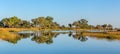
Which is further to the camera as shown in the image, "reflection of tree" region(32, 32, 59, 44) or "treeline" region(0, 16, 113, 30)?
"treeline" region(0, 16, 113, 30)

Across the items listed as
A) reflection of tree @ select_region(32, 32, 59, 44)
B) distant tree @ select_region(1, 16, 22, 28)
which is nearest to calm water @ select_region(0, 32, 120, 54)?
reflection of tree @ select_region(32, 32, 59, 44)

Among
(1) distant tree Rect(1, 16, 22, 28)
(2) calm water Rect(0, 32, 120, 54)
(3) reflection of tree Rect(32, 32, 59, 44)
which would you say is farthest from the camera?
(1) distant tree Rect(1, 16, 22, 28)

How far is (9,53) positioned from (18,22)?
7885 centimetres

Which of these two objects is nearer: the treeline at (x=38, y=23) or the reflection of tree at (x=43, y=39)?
the reflection of tree at (x=43, y=39)

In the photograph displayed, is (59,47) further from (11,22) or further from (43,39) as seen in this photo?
(11,22)

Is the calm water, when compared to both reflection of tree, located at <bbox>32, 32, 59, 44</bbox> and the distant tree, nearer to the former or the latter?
reflection of tree, located at <bbox>32, 32, 59, 44</bbox>

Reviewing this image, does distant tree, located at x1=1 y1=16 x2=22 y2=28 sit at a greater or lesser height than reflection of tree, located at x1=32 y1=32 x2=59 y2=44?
greater

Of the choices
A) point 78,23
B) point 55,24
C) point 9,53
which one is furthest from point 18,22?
point 9,53

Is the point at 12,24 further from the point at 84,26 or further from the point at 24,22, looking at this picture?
the point at 84,26

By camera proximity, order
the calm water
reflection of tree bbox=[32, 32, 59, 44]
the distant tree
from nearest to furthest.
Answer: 1. the calm water
2. reflection of tree bbox=[32, 32, 59, 44]
3. the distant tree

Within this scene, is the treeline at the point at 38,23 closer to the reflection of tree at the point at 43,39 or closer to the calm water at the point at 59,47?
the reflection of tree at the point at 43,39

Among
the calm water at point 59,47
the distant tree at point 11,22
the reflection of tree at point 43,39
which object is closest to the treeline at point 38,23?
the distant tree at point 11,22

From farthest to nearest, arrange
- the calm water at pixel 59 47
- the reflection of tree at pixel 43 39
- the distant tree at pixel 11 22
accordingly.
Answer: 1. the distant tree at pixel 11 22
2. the reflection of tree at pixel 43 39
3. the calm water at pixel 59 47

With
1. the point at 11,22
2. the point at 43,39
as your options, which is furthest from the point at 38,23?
the point at 43,39
